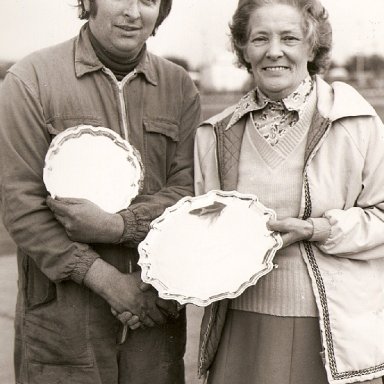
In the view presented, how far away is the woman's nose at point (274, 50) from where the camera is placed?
2.14 m

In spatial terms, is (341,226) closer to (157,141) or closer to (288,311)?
(288,311)

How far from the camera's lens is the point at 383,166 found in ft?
6.88

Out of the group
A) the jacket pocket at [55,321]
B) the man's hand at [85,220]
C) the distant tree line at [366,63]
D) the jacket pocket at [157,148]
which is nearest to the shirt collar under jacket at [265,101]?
the jacket pocket at [157,148]

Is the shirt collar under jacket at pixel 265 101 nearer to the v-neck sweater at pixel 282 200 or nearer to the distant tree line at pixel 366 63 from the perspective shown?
the v-neck sweater at pixel 282 200

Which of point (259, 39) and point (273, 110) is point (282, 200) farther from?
point (259, 39)

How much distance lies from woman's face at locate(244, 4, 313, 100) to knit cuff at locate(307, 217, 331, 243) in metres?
0.45

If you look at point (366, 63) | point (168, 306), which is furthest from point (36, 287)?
point (366, 63)

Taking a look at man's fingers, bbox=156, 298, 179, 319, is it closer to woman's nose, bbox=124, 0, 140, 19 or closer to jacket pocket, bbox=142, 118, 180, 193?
jacket pocket, bbox=142, 118, 180, 193

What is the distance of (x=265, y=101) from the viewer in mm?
2254

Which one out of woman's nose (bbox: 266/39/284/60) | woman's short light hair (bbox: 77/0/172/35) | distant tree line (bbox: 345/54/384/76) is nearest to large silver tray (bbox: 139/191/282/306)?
woman's nose (bbox: 266/39/284/60)

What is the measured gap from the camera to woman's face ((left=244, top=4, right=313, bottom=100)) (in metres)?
2.16

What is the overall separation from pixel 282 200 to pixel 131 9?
0.82 m

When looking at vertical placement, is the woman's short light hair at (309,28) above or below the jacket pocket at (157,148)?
above

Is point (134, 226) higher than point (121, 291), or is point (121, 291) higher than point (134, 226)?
point (134, 226)
